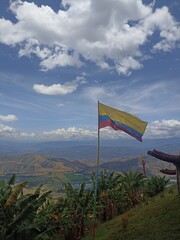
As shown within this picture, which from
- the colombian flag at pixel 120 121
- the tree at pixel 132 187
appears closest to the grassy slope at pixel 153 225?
the colombian flag at pixel 120 121

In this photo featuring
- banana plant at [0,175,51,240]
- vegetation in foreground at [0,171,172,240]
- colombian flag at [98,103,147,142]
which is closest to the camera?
banana plant at [0,175,51,240]

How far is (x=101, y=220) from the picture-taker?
3092 cm

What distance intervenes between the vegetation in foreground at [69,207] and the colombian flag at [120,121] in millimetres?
5651

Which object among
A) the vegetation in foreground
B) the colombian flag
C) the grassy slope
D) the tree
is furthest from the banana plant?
the tree

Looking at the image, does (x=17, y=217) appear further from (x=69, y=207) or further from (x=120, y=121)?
(x=69, y=207)

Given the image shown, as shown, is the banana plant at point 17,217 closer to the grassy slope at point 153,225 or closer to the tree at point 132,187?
the grassy slope at point 153,225

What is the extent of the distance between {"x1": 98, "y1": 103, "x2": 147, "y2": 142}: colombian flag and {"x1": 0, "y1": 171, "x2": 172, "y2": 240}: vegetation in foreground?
5.65 meters

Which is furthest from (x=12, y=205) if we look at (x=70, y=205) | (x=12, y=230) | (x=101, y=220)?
(x=101, y=220)

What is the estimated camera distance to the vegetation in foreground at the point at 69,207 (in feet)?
53.5

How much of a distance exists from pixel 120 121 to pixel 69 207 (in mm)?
12238

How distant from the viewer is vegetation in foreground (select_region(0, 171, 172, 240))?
16.3m

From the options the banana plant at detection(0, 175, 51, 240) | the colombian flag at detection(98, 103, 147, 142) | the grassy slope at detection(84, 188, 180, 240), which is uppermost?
the colombian flag at detection(98, 103, 147, 142)

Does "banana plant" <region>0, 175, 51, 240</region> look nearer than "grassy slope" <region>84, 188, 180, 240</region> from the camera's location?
Yes

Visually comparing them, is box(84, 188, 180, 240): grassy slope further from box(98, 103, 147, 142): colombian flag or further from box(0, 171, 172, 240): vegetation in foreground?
box(98, 103, 147, 142): colombian flag
